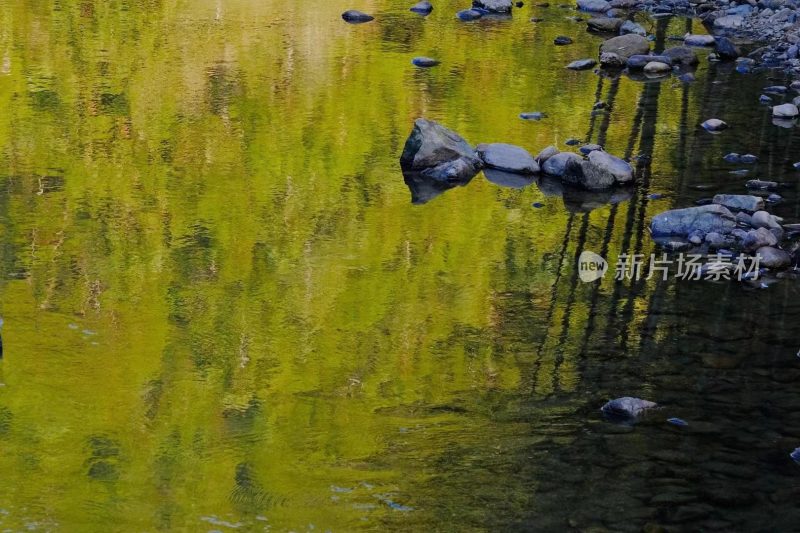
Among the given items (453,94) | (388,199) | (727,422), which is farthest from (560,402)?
(453,94)

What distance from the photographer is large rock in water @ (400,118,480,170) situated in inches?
532

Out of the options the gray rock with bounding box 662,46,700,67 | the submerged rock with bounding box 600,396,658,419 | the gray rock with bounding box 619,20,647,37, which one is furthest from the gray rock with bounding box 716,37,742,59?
the submerged rock with bounding box 600,396,658,419

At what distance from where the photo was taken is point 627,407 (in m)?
7.96

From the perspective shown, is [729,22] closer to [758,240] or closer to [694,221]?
[694,221]

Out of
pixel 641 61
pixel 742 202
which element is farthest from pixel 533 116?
pixel 742 202

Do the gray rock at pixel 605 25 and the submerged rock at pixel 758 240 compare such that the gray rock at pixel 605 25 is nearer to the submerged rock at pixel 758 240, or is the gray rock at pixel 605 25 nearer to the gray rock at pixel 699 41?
the gray rock at pixel 699 41

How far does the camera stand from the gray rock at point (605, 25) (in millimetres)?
21781

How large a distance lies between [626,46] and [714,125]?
4.61 m

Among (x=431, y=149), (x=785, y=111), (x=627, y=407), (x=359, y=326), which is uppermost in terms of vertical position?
(x=785, y=111)

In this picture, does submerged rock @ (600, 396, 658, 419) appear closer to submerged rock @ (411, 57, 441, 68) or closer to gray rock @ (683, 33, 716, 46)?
submerged rock @ (411, 57, 441, 68)

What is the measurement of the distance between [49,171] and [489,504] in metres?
7.94

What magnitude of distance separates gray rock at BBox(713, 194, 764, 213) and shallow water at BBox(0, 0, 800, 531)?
1.04 ft

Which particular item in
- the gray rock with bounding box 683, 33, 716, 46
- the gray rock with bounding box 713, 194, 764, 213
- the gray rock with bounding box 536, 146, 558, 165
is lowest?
the gray rock with bounding box 713, 194, 764, 213

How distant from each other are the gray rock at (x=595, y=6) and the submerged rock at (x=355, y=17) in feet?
14.3
